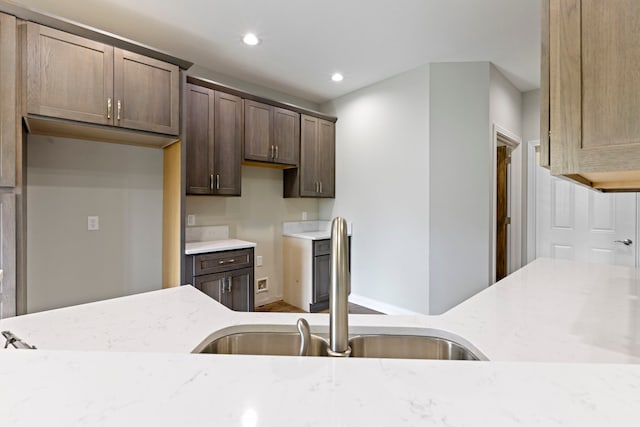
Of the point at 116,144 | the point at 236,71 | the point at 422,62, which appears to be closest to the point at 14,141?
the point at 116,144

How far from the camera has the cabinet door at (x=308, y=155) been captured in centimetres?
371

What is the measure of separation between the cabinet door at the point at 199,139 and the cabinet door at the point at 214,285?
30.7 inches

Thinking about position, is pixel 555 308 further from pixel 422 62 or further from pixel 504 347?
pixel 422 62

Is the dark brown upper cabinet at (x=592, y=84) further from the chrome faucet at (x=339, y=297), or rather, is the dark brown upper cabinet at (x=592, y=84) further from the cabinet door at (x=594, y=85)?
the chrome faucet at (x=339, y=297)

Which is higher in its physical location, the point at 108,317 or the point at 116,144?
the point at 116,144

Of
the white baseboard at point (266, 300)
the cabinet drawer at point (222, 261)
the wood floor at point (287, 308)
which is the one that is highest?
the cabinet drawer at point (222, 261)

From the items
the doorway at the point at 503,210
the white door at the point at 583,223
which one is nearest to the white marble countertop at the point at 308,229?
the doorway at the point at 503,210

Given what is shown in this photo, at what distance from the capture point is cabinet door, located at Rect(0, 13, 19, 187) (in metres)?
1.75

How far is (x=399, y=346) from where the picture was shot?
90 cm

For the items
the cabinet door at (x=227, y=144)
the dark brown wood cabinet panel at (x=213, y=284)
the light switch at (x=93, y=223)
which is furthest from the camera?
the cabinet door at (x=227, y=144)

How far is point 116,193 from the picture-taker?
2635 millimetres

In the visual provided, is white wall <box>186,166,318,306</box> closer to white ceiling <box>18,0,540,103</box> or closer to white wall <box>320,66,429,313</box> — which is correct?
white wall <box>320,66,429,313</box>

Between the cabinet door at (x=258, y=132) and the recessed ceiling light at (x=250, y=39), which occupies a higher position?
the recessed ceiling light at (x=250, y=39)

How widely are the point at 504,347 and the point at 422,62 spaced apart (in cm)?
298
